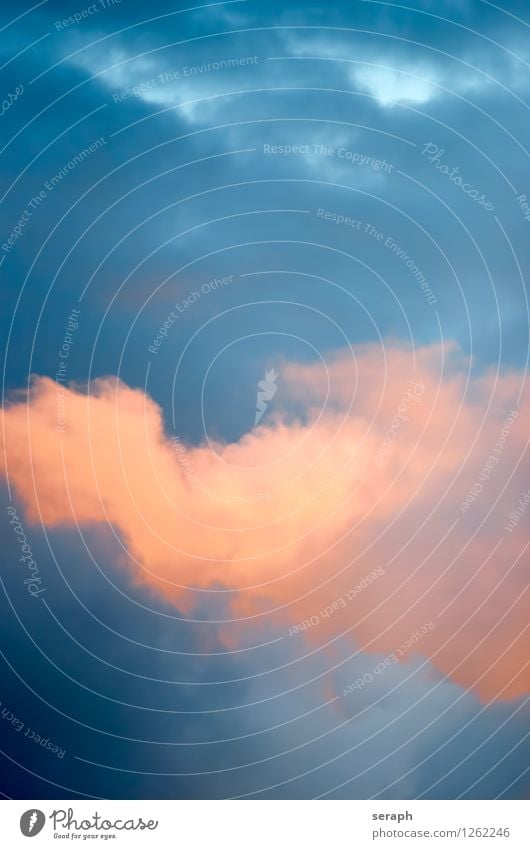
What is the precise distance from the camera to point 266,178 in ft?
94.4

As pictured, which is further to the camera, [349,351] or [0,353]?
[349,351]

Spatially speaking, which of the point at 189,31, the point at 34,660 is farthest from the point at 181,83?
the point at 34,660

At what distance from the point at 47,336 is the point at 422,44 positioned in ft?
46.7

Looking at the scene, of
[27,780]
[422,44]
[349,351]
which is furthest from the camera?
[349,351]

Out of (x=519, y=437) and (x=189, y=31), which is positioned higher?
Answer: (x=189, y=31)

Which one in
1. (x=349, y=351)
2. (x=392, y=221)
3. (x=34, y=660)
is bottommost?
(x=34, y=660)

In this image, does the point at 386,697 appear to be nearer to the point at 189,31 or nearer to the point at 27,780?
the point at 27,780

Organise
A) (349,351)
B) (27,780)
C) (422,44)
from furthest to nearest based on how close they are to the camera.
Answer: (349,351) → (422,44) → (27,780)

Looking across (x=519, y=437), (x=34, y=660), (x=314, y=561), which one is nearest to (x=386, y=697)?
(x=314, y=561)

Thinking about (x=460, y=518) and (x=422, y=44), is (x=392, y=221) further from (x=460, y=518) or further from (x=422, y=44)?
(x=460, y=518)

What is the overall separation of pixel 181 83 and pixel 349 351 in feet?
31.6
